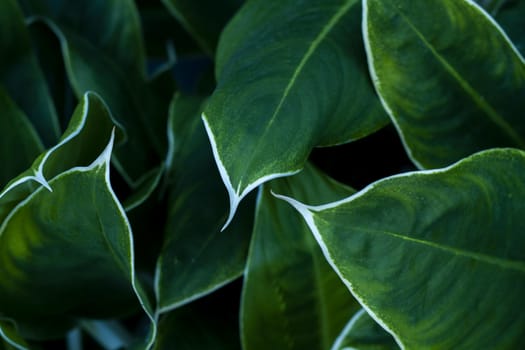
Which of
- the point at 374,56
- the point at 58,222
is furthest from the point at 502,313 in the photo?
the point at 58,222

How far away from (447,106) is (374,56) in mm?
66

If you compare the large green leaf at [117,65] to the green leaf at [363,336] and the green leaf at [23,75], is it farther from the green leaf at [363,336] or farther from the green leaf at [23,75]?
the green leaf at [363,336]

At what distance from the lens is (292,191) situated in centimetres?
50

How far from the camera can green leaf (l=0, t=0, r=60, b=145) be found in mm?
644

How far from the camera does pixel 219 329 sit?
0.58 meters

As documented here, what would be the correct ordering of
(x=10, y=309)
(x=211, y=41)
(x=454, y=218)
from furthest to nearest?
(x=211, y=41) < (x=10, y=309) < (x=454, y=218)

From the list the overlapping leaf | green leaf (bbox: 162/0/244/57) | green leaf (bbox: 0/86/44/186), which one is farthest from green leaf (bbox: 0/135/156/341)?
green leaf (bbox: 162/0/244/57)

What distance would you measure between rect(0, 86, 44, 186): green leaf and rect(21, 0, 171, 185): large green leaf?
0.05 m

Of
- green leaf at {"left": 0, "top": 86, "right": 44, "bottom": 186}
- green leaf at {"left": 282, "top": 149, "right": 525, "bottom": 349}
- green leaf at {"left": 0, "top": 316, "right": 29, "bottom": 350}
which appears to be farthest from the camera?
green leaf at {"left": 0, "top": 86, "right": 44, "bottom": 186}

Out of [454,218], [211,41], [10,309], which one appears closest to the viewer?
[454,218]

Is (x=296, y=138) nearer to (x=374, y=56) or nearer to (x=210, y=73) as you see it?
(x=374, y=56)

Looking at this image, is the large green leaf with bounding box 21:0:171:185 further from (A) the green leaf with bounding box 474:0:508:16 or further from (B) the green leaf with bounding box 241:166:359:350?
Answer: (A) the green leaf with bounding box 474:0:508:16

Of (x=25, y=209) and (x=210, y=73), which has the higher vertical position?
(x=25, y=209)

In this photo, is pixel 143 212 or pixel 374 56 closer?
pixel 374 56
